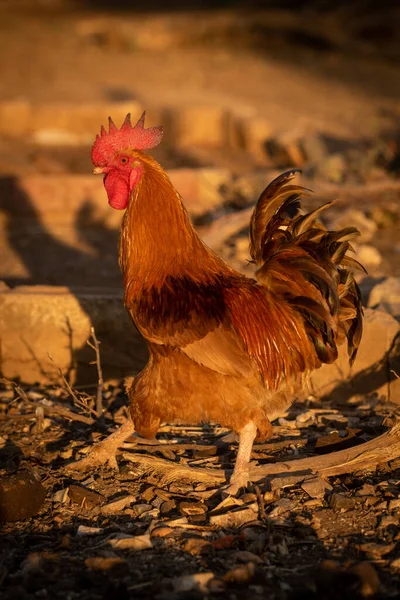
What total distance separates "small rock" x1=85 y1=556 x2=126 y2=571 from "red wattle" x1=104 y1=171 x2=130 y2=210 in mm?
1978

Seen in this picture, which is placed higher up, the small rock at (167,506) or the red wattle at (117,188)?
the red wattle at (117,188)

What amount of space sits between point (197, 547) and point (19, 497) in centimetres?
96

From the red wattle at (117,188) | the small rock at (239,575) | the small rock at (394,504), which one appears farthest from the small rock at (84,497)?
the red wattle at (117,188)

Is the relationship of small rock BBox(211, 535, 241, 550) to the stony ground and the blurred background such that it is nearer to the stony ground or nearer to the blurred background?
the stony ground

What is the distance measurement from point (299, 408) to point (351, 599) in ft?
7.49

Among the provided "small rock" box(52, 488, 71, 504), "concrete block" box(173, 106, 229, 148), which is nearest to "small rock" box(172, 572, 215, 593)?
"small rock" box(52, 488, 71, 504)

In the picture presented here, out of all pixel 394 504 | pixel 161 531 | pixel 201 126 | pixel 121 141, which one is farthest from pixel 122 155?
pixel 201 126

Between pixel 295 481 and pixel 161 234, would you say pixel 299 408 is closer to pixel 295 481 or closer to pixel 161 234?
pixel 295 481

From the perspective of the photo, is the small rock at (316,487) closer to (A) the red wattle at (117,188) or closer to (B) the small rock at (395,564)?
(B) the small rock at (395,564)

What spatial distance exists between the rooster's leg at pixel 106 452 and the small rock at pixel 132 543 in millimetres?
879

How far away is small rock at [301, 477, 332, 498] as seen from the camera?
411 centimetres

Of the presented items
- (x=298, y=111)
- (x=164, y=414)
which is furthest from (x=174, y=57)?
(x=164, y=414)

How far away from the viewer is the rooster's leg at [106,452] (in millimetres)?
4496

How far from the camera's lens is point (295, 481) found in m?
4.23
